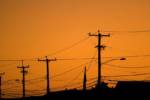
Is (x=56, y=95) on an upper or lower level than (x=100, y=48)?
lower

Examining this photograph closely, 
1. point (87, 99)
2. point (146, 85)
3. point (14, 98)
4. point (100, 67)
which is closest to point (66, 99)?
point (87, 99)

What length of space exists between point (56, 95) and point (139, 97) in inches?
804

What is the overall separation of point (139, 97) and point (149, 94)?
121cm

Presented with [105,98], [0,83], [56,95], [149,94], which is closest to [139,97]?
[149,94]

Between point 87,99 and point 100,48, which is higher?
point 100,48

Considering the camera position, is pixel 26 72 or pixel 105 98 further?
pixel 26 72

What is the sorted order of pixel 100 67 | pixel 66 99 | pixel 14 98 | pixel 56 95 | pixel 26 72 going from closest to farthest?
pixel 100 67 < pixel 66 99 < pixel 56 95 < pixel 26 72 < pixel 14 98

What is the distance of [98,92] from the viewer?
68.6 meters

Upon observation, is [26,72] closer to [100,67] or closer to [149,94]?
[100,67]

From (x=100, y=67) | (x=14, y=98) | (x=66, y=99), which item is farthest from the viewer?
(x=14, y=98)

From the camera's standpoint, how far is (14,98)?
412ft

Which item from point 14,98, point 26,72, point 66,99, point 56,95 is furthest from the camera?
point 14,98

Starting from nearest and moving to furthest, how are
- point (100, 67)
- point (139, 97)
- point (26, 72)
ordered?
1. point (139, 97)
2. point (100, 67)
3. point (26, 72)

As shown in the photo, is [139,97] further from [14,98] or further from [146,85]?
Answer: [14,98]
